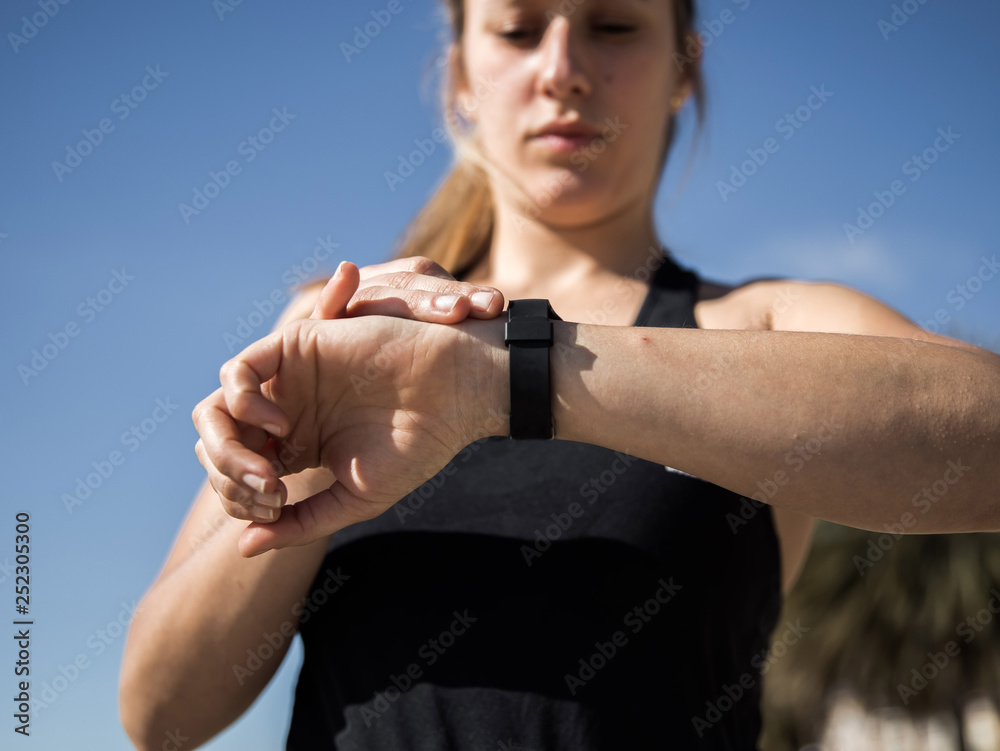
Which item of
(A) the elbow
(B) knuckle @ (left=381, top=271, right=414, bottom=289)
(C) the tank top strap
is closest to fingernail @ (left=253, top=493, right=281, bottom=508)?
(B) knuckle @ (left=381, top=271, right=414, bottom=289)

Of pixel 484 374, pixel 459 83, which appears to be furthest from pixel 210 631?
pixel 459 83

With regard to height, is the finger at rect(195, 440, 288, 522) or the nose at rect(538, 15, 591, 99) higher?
the nose at rect(538, 15, 591, 99)

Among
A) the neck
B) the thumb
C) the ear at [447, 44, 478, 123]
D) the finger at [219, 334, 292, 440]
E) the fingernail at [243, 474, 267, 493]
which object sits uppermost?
the ear at [447, 44, 478, 123]

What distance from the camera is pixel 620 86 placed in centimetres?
212

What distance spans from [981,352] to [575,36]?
125 centimetres

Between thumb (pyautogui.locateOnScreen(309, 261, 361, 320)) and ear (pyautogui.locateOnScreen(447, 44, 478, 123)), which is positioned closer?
thumb (pyautogui.locateOnScreen(309, 261, 361, 320))

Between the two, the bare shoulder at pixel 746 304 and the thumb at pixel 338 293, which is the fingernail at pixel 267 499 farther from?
the bare shoulder at pixel 746 304

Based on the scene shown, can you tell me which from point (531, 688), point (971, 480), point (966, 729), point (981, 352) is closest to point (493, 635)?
point (531, 688)

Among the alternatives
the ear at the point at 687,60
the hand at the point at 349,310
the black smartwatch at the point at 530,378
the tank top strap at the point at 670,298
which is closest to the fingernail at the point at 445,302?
the hand at the point at 349,310

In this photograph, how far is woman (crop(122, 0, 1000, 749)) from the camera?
1.33 m

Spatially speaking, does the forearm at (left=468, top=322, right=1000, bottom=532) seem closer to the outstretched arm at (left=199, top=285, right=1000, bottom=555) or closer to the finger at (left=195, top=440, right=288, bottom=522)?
the outstretched arm at (left=199, top=285, right=1000, bottom=555)

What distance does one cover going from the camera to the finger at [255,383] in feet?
4.28

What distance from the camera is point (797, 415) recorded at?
4.29 ft

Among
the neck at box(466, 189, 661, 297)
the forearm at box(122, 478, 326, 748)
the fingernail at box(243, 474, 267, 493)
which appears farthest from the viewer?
the neck at box(466, 189, 661, 297)
